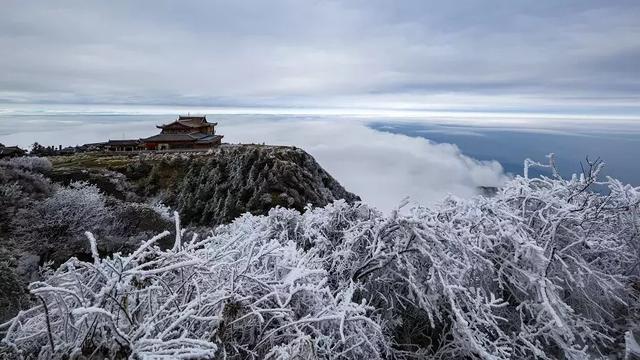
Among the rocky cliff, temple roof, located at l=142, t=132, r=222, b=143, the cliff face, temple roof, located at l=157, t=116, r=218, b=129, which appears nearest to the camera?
the rocky cliff

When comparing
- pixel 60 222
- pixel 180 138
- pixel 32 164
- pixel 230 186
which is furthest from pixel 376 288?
pixel 180 138

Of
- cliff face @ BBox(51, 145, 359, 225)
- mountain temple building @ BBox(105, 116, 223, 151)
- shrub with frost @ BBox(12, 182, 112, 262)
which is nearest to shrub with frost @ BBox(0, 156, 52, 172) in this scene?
cliff face @ BBox(51, 145, 359, 225)

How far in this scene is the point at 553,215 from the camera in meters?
6.08

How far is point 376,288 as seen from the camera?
578cm

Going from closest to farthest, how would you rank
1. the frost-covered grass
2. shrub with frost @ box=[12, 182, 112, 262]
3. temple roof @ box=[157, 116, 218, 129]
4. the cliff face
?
the frost-covered grass → shrub with frost @ box=[12, 182, 112, 262] → the cliff face → temple roof @ box=[157, 116, 218, 129]

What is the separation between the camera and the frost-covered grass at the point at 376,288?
11.2 ft

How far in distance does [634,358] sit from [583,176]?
10.9ft

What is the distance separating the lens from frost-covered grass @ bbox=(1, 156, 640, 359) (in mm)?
3402

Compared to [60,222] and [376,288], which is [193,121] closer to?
[60,222]

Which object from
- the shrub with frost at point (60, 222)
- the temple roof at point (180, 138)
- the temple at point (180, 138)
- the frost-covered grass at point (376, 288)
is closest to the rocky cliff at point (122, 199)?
the shrub with frost at point (60, 222)

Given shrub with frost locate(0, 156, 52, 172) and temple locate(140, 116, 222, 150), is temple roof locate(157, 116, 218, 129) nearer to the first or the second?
temple locate(140, 116, 222, 150)

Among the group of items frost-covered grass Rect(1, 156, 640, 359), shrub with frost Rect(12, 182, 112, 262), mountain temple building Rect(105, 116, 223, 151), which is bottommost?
mountain temple building Rect(105, 116, 223, 151)

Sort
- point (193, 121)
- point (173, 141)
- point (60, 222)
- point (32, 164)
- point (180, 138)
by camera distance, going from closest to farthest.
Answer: point (60, 222), point (32, 164), point (173, 141), point (180, 138), point (193, 121)

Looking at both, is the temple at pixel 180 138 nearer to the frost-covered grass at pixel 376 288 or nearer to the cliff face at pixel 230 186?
the cliff face at pixel 230 186
